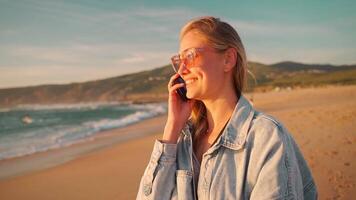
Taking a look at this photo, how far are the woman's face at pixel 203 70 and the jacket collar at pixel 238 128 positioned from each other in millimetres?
212

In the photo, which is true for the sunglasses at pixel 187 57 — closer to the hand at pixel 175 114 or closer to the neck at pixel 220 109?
the hand at pixel 175 114

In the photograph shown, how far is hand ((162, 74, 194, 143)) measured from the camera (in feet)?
7.32

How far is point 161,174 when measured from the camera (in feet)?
6.93

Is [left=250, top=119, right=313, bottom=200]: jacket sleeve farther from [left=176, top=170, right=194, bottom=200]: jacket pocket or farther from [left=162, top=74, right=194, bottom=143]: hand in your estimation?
[left=162, top=74, right=194, bottom=143]: hand

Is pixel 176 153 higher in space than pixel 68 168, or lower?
higher

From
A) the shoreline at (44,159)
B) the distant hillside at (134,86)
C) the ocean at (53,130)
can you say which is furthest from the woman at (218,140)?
the distant hillside at (134,86)

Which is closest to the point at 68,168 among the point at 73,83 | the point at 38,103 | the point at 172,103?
the point at 172,103

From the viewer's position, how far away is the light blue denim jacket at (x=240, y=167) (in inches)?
67.5

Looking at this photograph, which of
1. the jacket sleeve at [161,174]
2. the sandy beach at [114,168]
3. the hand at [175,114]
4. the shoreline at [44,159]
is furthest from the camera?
the shoreline at [44,159]

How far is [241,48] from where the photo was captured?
212 centimetres

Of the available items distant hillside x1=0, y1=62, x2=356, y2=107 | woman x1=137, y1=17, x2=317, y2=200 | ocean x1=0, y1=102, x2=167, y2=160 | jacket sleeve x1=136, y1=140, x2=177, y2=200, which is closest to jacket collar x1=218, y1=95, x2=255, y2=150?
woman x1=137, y1=17, x2=317, y2=200

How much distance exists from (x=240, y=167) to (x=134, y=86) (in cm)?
10686

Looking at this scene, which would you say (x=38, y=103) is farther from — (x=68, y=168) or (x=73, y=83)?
(x=68, y=168)

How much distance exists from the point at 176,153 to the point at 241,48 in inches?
29.3
